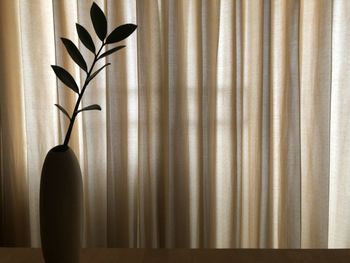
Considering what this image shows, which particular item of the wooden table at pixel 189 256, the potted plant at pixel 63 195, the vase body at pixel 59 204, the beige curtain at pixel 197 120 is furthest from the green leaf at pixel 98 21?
the beige curtain at pixel 197 120

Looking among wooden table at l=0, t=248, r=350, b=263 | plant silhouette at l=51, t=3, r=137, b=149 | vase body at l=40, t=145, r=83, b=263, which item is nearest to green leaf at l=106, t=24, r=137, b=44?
plant silhouette at l=51, t=3, r=137, b=149

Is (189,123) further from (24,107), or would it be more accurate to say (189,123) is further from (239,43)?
(24,107)

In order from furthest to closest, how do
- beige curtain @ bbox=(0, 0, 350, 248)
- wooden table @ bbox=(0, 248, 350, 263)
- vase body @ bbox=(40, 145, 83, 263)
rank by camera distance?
beige curtain @ bbox=(0, 0, 350, 248)
wooden table @ bbox=(0, 248, 350, 263)
vase body @ bbox=(40, 145, 83, 263)

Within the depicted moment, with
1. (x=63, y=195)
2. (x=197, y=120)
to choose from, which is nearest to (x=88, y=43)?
(x=63, y=195)

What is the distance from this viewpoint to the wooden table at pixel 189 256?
118cm

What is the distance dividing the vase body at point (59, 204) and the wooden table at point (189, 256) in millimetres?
226

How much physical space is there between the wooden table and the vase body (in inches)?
8.9

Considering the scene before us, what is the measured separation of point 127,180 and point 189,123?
0.48m

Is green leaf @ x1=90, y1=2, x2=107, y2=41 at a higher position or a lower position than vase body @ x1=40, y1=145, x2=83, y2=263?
higher

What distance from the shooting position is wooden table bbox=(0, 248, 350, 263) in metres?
1.18

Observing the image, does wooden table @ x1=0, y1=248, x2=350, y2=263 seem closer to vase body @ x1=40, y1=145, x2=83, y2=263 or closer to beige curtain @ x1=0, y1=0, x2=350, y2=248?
vase body @ x1=40, y1=145, x2=83, y2=263

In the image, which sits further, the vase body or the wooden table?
the wooden table

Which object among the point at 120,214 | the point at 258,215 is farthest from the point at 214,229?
the point at 120,214

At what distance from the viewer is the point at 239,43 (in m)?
2.06
